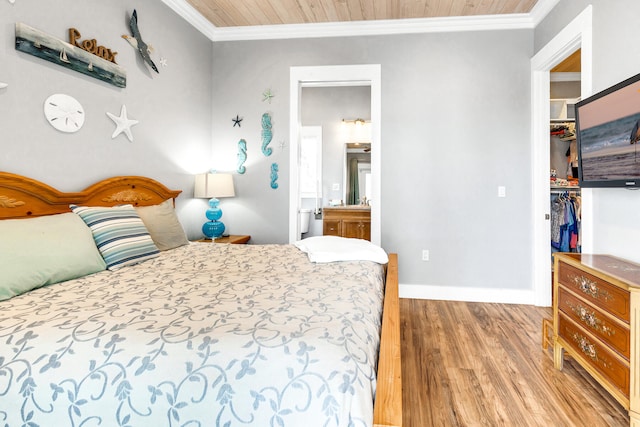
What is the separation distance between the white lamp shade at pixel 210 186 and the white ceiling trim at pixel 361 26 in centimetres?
152

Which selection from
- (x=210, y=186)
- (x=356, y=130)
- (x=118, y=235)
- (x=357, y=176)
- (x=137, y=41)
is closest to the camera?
(x=118, y=235)

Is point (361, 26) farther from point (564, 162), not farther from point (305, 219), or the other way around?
point (564, 162)

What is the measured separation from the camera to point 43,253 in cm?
173

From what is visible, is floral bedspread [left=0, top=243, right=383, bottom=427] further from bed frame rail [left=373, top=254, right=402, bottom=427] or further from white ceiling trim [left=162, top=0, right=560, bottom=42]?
white ceiling trim [left=162, top=0, right=560, bottom=42]

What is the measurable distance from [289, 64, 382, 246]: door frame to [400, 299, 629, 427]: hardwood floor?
4.34 ft

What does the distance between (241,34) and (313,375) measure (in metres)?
3.93

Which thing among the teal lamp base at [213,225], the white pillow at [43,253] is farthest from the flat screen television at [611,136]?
the teal lamp base at [213,225]

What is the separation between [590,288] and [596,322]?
0.56 feet

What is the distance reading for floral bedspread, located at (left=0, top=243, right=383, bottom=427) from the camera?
3.10ft

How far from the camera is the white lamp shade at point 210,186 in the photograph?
11.8 ft

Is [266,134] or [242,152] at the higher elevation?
[266,134]

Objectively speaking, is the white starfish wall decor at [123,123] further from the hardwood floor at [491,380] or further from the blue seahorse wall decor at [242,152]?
the hardwood floor at [491,380]

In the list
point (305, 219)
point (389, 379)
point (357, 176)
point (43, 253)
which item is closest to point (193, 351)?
point (389, 379)

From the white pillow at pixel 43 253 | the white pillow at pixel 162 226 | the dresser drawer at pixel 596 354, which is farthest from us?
the white pillow at pixel 162 226
